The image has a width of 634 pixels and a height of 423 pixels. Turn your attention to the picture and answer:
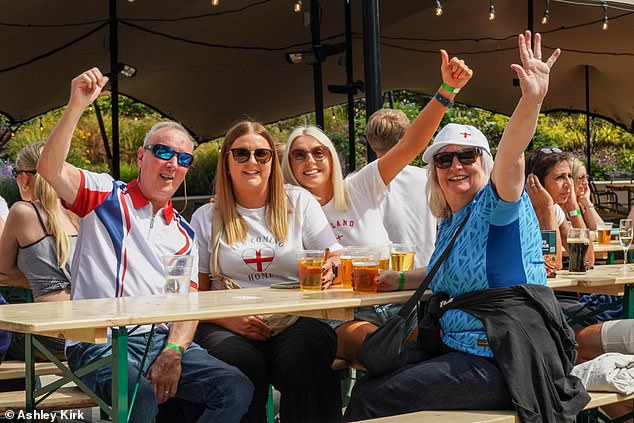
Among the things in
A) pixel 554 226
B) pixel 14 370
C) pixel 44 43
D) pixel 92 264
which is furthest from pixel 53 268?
pixel 44 43

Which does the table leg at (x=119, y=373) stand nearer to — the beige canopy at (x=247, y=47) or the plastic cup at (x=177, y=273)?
the plastic cup at (x=177, y=273)

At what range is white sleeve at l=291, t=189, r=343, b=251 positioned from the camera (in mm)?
3992

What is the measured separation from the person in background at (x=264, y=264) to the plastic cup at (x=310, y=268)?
0.08 metres

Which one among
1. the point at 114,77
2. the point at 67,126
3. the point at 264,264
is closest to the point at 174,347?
the point at 264,264

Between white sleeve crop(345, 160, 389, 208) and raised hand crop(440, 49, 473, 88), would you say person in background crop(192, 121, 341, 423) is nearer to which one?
white sleeve crop(345, 160, 389, 208)

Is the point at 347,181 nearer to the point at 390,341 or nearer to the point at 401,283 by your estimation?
the point at 401,283

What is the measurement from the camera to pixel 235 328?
3705mm

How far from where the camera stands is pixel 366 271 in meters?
3.49

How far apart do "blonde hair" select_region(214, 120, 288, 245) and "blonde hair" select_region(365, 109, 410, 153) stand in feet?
3.69

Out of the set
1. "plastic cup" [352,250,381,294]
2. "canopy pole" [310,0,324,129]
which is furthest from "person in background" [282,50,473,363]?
"canopy pole" [310,0,324,129]

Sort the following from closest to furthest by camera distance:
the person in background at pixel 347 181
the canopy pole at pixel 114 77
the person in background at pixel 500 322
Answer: the person in background at pixel 500 322 → the person in background at pixel 347 181 → the canopy pole at pixel 114 77

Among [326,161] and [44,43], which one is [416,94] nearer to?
[44,43]

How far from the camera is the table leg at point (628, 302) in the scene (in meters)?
3.97

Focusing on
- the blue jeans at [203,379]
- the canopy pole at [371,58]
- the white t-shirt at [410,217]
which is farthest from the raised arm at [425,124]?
the canopy pole at [371,58]
